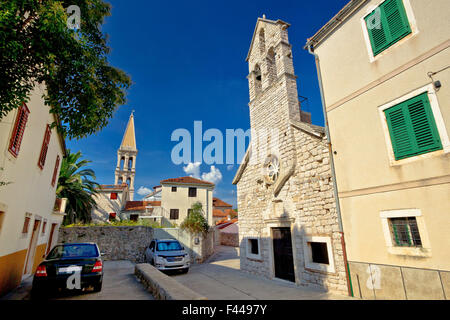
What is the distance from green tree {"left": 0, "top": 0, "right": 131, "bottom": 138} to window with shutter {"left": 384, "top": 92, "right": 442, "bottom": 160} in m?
6.88

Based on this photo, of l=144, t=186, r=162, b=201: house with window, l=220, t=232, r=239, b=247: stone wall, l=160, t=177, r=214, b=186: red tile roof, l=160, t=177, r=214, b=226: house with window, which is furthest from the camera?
l=144, t=186, r=162, b=201: house with window

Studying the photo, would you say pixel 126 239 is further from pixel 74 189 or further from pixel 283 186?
pixel 283 186

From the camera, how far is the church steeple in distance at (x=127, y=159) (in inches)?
1634

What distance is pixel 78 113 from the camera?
475cm

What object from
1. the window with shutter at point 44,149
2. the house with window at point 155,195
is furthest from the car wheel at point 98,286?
the house with window at point 155,195

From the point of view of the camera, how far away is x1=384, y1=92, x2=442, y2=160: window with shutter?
5.05 meters

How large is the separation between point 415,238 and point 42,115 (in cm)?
1175

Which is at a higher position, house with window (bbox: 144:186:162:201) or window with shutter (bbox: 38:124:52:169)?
house with window (bbox: 144:186:162:201)

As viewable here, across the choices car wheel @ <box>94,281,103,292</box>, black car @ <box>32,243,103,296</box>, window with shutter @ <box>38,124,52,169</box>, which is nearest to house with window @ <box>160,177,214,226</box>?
window with shutter @ <box>38,124,52,169</box>

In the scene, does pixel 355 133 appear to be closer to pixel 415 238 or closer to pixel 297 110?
pixel 415 238

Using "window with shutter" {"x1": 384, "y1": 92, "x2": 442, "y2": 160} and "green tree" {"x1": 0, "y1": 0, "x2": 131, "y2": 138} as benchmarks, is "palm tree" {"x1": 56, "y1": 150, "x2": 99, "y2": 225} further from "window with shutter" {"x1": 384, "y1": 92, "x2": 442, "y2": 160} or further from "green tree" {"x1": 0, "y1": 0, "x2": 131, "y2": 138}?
"window with shutter" {"x1": 384, "y1": 92, "x2": 442, "y2": 160}

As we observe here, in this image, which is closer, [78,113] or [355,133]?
[78,113]

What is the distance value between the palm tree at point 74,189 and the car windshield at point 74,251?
45.3ft

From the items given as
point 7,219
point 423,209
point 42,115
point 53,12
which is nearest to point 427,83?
point 423,209
